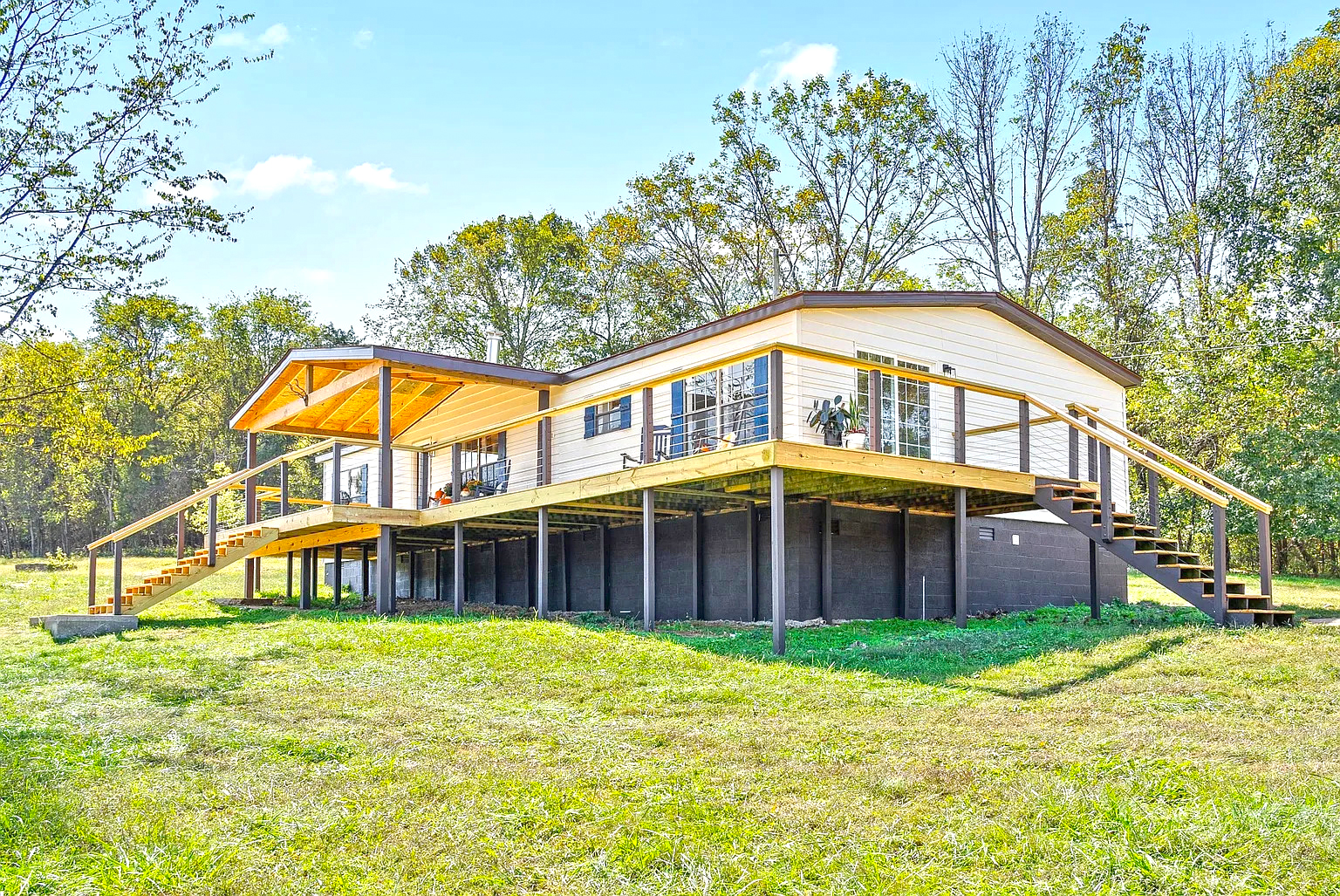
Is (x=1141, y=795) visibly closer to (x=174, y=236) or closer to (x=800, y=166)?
(x=174, y=236)

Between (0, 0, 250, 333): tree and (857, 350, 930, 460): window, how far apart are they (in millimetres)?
8147

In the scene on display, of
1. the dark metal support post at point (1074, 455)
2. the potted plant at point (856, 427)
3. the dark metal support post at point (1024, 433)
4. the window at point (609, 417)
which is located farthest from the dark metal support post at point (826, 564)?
the window at point (609, 417)

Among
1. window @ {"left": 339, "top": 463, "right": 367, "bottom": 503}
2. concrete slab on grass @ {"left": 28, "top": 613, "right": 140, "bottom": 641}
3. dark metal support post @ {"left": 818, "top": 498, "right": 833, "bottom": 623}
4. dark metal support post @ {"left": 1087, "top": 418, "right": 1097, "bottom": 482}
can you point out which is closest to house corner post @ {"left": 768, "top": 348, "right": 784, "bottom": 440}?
dark metal support post @ {"left": 818, "top": 498, "right": 833, "bottom": 623}

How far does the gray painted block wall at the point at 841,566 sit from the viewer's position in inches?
539

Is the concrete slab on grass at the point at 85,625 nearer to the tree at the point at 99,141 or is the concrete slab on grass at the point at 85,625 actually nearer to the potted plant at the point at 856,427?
the tree at the point at 99,141

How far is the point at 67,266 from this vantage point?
1080 centimetres

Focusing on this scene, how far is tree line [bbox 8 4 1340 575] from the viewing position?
24.1 m

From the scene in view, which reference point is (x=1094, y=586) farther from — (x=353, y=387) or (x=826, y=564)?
(x=353, y=387)

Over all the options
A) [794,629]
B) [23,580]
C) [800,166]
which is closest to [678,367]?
[794,629]

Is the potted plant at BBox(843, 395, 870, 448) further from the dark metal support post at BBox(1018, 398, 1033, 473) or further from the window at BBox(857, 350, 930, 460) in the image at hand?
the dark metal support post at BBox(1018, 398, 1033, 473)

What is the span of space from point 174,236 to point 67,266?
1051mm

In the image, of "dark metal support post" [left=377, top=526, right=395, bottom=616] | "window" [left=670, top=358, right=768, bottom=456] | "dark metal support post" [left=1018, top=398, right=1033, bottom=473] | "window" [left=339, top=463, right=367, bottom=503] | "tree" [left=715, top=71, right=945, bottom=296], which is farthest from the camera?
"tree" [left=715, top=71, right=945, bottom=296]

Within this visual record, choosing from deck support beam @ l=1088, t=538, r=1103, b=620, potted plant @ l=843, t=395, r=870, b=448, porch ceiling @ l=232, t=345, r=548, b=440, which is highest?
porch ceiling @ l=232, t=345, r=548, b=440

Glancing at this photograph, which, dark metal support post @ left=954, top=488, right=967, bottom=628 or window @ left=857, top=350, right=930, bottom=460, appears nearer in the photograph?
dark metal support post @ left=954, top=488, right=967, bottom=628
